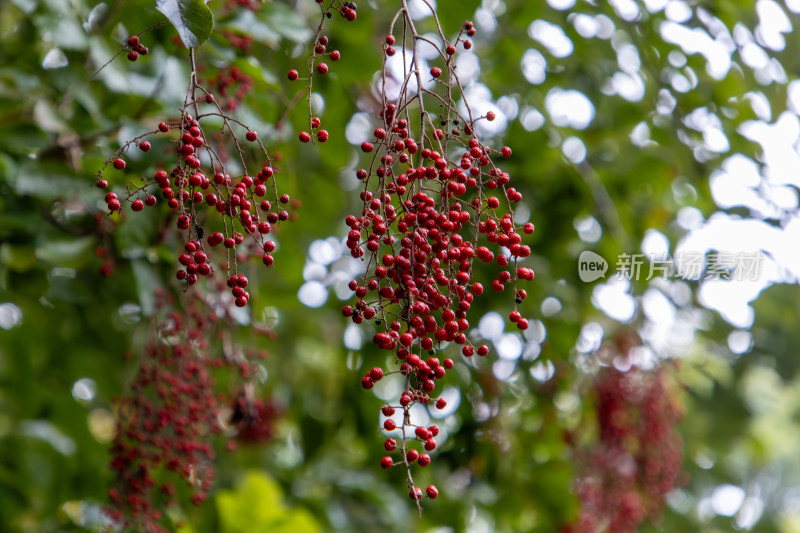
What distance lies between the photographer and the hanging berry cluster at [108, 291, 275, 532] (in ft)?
5.32

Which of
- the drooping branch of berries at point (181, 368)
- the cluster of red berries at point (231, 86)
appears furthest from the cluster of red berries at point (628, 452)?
the cluster of red berries at point (231, 86)

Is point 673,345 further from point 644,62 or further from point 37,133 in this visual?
point 37,133

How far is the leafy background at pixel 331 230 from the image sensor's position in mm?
1682

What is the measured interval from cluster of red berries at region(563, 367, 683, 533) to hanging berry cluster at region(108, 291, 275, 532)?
4.56 ft

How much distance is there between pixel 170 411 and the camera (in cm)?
164

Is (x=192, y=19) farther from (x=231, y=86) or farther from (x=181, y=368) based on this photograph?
(x=181, y=368)

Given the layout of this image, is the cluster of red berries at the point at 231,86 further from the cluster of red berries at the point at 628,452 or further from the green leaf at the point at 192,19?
the cluster of red berries at the point at 628,452

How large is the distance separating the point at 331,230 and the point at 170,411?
1075mm

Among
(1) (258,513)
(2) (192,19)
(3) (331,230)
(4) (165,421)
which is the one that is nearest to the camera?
(2) (192,19)

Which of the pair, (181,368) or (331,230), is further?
(331,230)

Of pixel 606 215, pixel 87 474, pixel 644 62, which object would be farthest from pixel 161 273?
pixel 644 62

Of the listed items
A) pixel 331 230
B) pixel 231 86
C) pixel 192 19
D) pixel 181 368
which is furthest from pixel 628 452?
pixel 192 19

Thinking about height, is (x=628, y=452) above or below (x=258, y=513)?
below

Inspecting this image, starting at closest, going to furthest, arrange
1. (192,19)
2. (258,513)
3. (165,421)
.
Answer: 1. (192,19)
2. (165,421)
3. (258,513)
